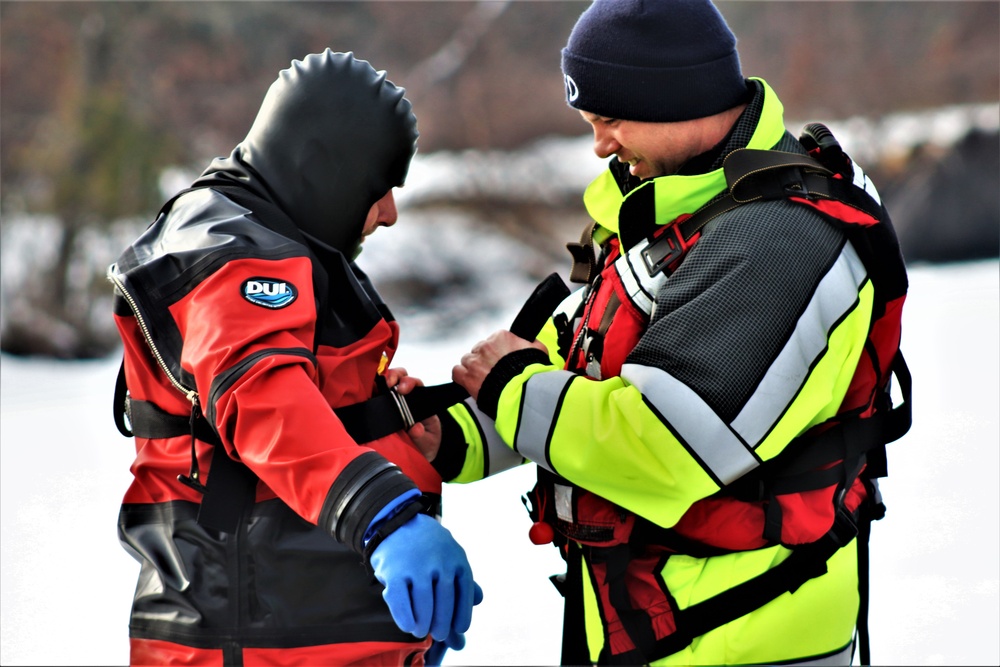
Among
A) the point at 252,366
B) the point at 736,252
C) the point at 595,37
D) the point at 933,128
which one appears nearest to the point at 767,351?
the point at 736,252

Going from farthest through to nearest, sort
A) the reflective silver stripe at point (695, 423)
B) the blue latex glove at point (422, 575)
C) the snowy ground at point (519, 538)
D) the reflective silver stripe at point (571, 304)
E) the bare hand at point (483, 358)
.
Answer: the snowy ground at point (519, 538), the reflective silver stripe at point (571, 304), the bare hand at point (483, 358), the reflective silver stripe at point (695, 423), the blue latex glove at point (422, 575)

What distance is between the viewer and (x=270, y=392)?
132 cm

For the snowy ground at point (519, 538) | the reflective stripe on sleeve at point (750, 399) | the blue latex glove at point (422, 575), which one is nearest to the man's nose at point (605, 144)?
the reflective stripe on sleeve at point (750, 399)

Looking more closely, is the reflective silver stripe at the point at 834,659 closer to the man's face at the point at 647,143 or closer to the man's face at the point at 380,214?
the man's face at the point at 647,143

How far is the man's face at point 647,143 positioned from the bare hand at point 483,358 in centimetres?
35

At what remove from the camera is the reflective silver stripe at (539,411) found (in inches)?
58.8

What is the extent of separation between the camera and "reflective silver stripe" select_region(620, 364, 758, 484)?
1.39 metres

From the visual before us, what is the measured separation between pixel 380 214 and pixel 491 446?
1.66ft

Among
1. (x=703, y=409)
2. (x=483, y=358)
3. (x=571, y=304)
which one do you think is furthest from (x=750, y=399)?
(x=571, y=304)

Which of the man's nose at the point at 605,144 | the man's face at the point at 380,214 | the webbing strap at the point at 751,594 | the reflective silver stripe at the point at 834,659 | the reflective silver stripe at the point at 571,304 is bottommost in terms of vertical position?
the reflective silver stripe at the point at 834,659

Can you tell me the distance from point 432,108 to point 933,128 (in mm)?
3784

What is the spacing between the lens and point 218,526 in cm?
145

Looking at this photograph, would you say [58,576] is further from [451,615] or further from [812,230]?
[812,230]

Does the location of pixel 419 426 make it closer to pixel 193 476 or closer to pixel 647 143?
pixel 193 476
